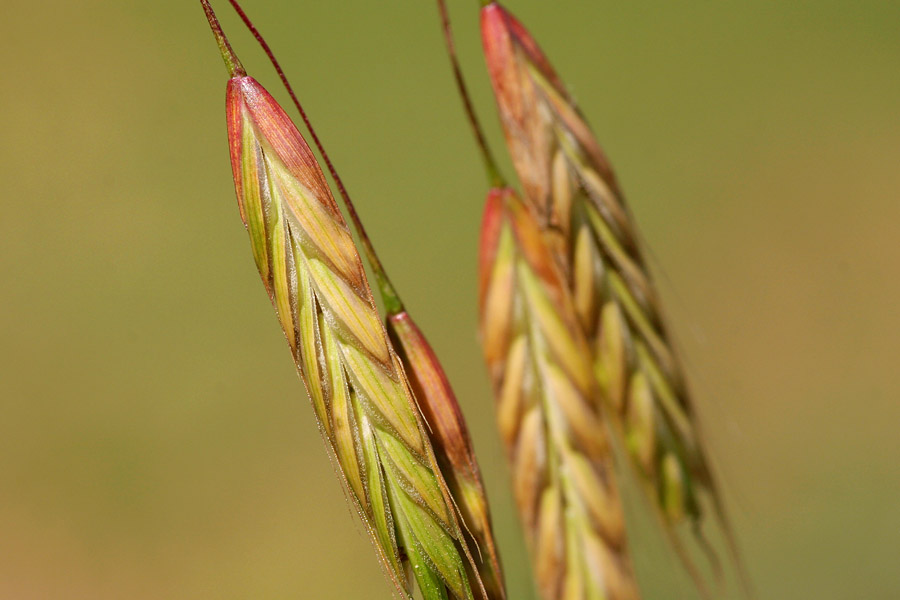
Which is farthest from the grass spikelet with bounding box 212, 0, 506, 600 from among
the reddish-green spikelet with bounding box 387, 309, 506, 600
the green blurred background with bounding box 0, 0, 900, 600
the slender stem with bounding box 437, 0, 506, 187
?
the green blurred background with bounding box 0, 0, 900, 600

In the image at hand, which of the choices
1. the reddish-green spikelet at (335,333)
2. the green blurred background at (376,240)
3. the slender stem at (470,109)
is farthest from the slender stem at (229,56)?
the green blurred background at (376,240)

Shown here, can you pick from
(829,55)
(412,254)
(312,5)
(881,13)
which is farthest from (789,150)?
(312,5)

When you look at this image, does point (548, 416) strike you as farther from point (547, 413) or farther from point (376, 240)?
point (376, 240)

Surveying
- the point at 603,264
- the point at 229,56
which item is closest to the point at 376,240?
the point at 603,264

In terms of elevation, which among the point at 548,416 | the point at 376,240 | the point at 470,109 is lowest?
the point at 548,416

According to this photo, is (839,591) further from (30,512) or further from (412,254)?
(30,512)

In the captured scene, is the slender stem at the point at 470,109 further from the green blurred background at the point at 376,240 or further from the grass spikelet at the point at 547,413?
the green blurred background at the point at 376,240

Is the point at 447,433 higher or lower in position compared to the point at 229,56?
lower
